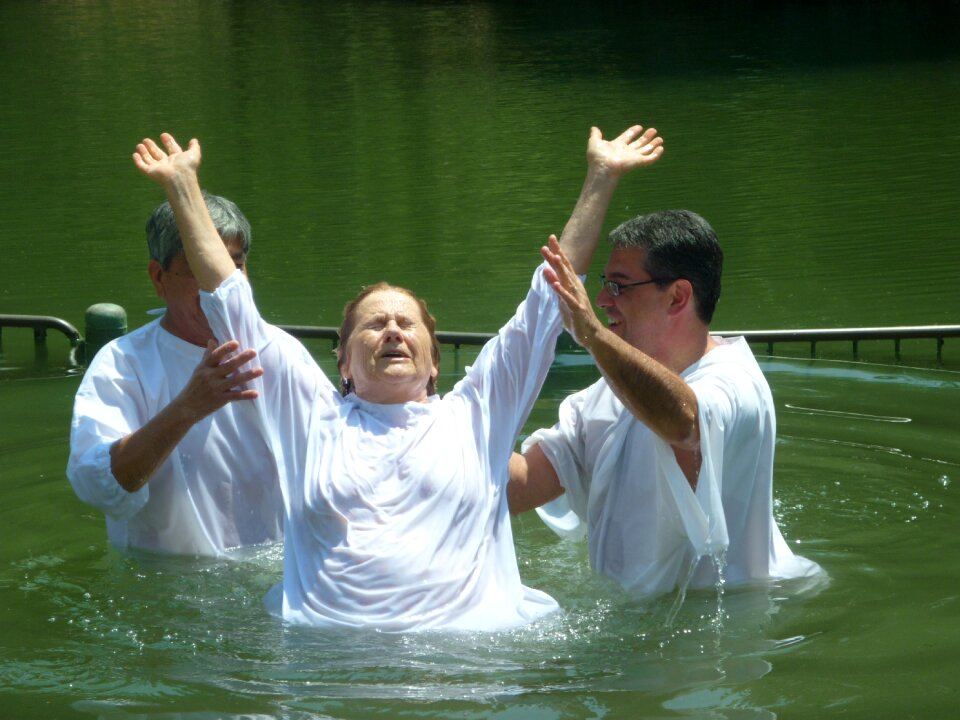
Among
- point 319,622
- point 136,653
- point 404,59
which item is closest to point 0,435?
point 136,653

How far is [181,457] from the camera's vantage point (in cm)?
564

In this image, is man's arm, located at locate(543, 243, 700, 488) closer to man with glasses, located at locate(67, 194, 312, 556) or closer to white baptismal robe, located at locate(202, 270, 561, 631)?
white baptismal robe, located at locate(202, 270, 561, 631)

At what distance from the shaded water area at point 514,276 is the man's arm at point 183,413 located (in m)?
0.60

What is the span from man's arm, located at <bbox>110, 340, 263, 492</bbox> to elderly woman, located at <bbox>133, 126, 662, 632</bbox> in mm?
196

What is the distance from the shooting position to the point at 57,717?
15.6 ft

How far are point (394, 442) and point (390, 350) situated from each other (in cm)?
28

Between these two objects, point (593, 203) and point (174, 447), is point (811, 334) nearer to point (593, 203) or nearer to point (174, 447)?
point (593, 203)

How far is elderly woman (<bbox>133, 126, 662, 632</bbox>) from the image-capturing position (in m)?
4.91

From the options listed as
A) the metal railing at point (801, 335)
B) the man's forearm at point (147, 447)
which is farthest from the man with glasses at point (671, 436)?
the metal railing at point (801, 335)

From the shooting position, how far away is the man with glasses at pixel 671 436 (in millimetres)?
5039

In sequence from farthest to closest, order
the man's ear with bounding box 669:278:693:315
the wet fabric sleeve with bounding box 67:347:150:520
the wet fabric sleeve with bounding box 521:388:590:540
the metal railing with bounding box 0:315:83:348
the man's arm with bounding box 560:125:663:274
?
1. the metal railing with bounding box 0:315:83:348
2. the wet fabric sleeve with bounding box 521:388:590:540
3. the wet fabric sleeve with bounding box 67:347:150:520
4. the man's ear with bounding box 669:278:693:315
5. the man's arm with bounding box 560:125:663:274

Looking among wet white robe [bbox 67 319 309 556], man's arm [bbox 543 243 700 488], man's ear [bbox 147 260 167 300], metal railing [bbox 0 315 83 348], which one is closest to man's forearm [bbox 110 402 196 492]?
wet white robe [bbox 67 319 309 556]

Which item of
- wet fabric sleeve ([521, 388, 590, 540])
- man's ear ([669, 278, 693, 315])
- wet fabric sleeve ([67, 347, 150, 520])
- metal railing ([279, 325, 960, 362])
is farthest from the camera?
metal railing ([279, 325, 960, 362])

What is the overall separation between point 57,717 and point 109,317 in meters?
5.10
